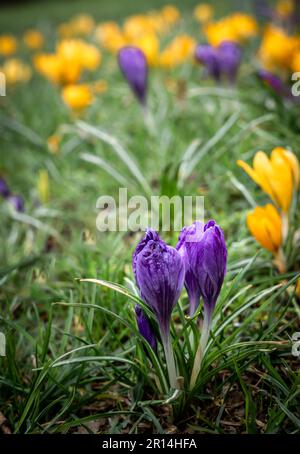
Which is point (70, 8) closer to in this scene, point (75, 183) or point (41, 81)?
point (41, 81)

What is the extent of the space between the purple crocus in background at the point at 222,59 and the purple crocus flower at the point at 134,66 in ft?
1.46

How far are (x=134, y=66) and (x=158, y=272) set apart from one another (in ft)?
5.29

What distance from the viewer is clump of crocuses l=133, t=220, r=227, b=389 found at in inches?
33.5

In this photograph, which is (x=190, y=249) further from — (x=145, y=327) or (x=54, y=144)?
(x=54, y=144)

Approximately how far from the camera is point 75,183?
2.41 m

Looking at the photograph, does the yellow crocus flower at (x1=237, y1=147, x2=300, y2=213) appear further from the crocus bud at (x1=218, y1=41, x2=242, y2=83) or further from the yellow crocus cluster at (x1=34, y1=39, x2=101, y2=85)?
the yellow crocus cluster at (x1=34, y1=39, x2=101, y2=85)

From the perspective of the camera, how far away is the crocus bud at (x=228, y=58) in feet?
7.76

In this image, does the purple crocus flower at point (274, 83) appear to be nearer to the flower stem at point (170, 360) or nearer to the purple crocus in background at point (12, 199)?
the purple crocus in background at point (12, 199)

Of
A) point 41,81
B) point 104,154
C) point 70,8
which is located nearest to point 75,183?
point 104,154

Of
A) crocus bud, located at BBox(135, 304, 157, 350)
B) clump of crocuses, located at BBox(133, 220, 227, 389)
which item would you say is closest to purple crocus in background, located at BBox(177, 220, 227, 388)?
clump of crocuses, located at BBox(133, 220, 227, 389)

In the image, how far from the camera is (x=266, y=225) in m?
1.23

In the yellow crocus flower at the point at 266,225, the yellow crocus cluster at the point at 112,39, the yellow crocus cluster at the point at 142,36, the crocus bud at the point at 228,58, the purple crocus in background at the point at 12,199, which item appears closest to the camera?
the yellow crocus flower at the point at 266,225

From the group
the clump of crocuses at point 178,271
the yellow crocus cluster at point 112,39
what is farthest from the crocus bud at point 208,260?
the yellow crocus cluster at point 112,39
